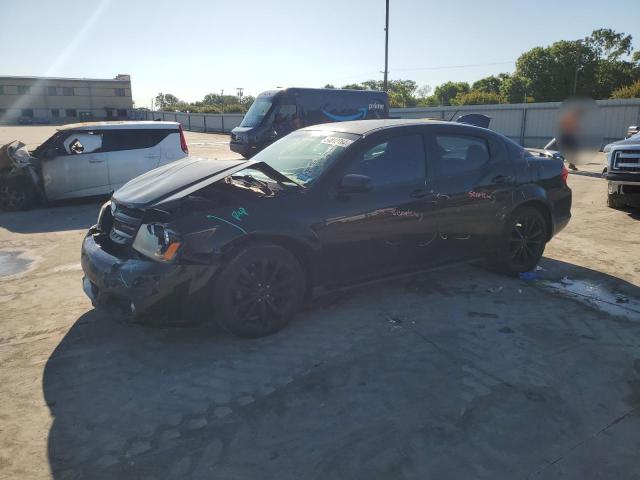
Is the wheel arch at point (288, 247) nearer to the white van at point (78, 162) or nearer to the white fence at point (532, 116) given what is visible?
the white van at point (78, 162)

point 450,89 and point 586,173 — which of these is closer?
point 586,173

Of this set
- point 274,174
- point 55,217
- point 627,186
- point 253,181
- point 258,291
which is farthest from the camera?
point 55,217

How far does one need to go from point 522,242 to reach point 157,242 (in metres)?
3.78

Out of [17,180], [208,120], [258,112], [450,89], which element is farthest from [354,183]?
[450,89]

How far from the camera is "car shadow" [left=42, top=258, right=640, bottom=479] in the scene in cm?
257

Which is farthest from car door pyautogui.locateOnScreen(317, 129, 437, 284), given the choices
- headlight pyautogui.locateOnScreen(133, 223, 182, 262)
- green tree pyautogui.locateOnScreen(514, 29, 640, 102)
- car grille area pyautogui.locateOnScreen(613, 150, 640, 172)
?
green tree pyautogui.locateOnScreen(514, 29, 640, 102)

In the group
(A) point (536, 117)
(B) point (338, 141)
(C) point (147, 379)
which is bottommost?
(C) point (147, 379)

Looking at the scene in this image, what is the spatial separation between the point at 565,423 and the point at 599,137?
9083 mm

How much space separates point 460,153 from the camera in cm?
471

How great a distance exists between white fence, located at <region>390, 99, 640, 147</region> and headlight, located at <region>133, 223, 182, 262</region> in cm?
2176

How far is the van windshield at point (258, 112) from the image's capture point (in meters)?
Answer: 14.5

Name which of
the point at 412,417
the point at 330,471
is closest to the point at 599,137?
the point at 412,417

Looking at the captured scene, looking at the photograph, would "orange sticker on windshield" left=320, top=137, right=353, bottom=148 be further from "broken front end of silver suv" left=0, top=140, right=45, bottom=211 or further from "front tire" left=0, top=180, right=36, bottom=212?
"front tire" left=0, top=180, right=36, bottom=212

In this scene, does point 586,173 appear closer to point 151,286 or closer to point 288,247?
point 288,247
